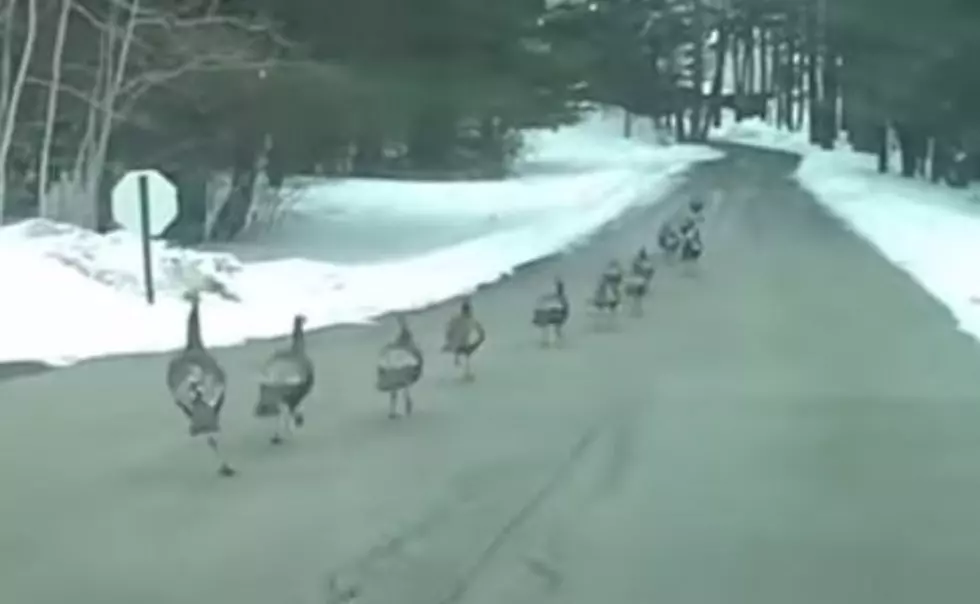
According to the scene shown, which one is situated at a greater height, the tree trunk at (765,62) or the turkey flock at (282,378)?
the tree trunk at (765,62)

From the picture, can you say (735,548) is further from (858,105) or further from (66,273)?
(858,105)

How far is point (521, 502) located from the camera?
1047 centimetres

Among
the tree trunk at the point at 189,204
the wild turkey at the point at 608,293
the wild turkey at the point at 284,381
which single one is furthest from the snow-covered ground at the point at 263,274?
the wild turkey at the point at 284,381

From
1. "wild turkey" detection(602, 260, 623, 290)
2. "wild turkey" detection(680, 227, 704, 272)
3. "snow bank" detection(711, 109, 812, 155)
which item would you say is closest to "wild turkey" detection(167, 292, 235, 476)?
"wild turkey" detection(602, 260, 623, 290)

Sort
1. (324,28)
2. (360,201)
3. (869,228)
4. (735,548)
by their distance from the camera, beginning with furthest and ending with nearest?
(360,201)
(869,228)
(324,28)
(735,548)

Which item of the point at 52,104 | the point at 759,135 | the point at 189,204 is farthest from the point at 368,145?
the point at 759,135

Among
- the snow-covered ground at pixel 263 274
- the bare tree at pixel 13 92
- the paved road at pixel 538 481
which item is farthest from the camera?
the bare tree at pixel 13 92

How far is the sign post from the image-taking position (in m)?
21.9

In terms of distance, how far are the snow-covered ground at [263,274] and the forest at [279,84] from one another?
5.56ft

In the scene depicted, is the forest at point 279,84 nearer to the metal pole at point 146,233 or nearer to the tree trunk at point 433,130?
the tree trunk at point 433,130

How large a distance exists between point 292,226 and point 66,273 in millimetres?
17341

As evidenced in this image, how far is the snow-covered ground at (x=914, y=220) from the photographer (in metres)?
24.8

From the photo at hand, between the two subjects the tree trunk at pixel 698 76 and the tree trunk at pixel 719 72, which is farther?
the tree trunk at pixel 719 72

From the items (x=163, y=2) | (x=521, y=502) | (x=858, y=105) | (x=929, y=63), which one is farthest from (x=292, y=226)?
(x=521, y=502)
